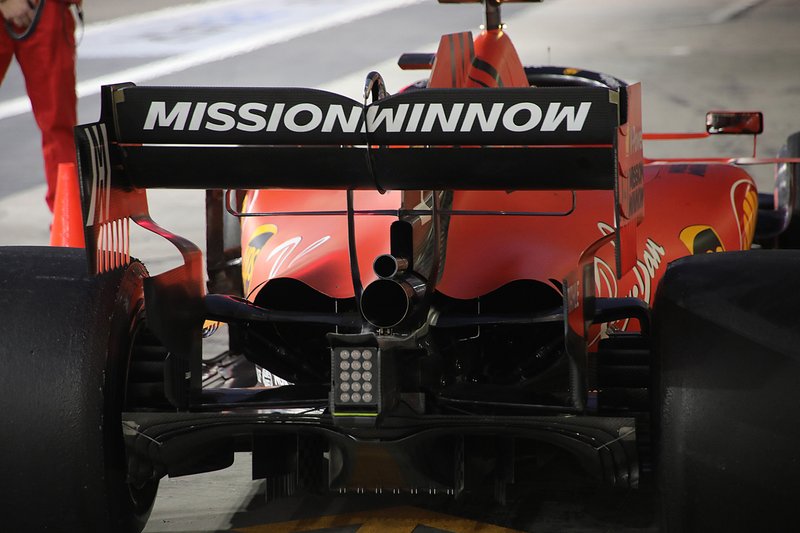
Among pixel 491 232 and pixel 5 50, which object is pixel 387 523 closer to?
pixel 491 232

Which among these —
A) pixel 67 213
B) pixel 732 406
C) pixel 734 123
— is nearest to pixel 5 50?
pixel 67 213

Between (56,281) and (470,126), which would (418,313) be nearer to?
(470,126)

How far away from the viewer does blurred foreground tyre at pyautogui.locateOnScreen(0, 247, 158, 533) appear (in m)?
2.99

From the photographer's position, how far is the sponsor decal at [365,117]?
2.75 metres

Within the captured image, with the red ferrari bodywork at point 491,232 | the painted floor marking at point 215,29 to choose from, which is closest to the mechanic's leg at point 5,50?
the red ferrari bodywork at point 491,232

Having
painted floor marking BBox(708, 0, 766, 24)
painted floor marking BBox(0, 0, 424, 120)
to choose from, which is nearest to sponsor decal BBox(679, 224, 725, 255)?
painted floor marking BBox(0, 0, 424, 120)

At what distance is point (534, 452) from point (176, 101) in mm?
1250

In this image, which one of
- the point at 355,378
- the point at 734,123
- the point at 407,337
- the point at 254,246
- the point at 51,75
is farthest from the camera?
the point at 51,75

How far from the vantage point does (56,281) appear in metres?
3.09

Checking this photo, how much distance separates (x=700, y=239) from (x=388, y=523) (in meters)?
1.59

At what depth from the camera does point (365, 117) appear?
279 cm

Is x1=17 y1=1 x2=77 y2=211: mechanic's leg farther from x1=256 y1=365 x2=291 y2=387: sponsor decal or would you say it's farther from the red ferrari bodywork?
x1=256 y1=365 x2=291 y2=387: sponsor decal

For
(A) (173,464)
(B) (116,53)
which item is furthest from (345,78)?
(A) (173,464)

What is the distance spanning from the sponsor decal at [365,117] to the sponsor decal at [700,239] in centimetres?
187
